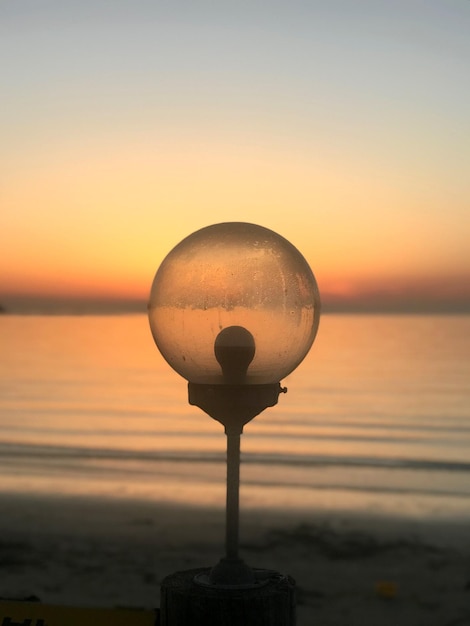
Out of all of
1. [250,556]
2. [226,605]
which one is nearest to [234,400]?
[226,605]

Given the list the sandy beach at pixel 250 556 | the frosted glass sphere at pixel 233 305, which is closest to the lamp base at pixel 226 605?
the frosted glass sphere at pixel 233 305

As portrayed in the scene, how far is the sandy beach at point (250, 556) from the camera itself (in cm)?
883

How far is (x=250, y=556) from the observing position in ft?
34.6

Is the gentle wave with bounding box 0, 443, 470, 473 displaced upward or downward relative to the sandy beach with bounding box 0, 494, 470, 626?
upward

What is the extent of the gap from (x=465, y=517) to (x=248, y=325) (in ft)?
34.0

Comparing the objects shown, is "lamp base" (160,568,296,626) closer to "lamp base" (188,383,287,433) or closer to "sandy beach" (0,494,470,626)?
"lamp base" (188,383,287,433)

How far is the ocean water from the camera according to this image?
14.4m

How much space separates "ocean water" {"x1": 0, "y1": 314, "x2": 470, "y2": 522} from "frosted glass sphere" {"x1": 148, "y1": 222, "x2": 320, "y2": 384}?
9.98 meters

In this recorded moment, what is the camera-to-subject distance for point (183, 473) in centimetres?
1611

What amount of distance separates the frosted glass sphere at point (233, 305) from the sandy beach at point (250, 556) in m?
5.41

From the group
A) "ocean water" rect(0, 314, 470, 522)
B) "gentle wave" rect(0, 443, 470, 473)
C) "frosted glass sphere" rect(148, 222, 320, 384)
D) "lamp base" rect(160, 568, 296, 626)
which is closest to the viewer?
"lamp base" rect(160, 568, 296, 626)

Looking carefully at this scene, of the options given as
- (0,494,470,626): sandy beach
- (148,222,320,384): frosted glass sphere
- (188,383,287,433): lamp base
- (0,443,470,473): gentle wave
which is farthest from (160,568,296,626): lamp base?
(0,443,470,473): gentle wave

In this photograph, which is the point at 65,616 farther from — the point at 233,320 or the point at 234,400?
the point at 233,320

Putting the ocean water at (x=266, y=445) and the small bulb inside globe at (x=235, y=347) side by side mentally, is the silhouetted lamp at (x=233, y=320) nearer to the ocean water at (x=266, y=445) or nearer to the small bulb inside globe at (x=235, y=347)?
the small bulb inside globe at (x=235, y=347)
